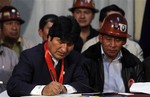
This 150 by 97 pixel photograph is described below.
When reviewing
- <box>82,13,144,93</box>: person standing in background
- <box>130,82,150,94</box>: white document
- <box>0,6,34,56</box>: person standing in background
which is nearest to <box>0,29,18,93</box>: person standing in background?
<box>0,6,34,56</box>: person standing in background

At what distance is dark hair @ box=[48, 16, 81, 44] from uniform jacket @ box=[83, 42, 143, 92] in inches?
17.0

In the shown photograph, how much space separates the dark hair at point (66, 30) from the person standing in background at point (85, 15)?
4.60 feet

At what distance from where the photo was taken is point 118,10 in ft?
12.2

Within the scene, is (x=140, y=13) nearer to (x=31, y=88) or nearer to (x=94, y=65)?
(x=94, y=65)

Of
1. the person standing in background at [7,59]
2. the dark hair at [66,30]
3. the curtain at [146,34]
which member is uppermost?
the dark hair at [66,30]

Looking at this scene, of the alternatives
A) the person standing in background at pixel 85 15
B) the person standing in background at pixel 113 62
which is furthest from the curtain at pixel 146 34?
the person standing in background at pixel 113 62

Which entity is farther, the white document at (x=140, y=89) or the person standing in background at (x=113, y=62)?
the person standing in background at (x=113, y=62)

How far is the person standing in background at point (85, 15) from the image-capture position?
379 cm

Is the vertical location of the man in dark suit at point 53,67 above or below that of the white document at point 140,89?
above

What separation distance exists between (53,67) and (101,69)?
17.3 inches

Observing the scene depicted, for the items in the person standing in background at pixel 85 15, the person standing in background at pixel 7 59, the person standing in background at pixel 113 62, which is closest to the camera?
the person standing in background at pixel 113 62

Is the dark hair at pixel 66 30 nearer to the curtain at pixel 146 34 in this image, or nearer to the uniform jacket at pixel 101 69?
the uniform jacket at pixel 101 69

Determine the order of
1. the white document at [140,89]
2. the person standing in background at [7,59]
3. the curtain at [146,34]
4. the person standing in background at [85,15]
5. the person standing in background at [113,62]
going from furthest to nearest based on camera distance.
A: the person standing in background at [85,15] → the curtain at [146,34] → the person standing in background at [7,59] → the person standing in background at [113,62] → the white document at [140,89]

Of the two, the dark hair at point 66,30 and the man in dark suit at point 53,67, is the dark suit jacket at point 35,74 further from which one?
the dark hair at point 66,30
